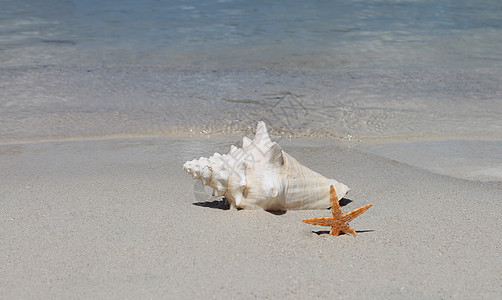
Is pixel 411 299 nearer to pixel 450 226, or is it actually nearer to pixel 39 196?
pixel 450 226

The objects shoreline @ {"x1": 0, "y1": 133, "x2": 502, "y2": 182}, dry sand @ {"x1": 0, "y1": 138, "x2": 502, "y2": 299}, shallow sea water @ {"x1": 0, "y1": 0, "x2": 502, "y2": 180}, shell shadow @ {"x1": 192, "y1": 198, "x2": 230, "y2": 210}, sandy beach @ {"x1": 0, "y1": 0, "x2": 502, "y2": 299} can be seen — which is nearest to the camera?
dry sand @ {"x1": 0, "y1": 138, "x2": 502, "y2": 299}

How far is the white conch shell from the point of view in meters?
2.90

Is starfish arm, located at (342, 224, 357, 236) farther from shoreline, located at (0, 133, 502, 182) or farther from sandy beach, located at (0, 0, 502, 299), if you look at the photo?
shoreline, located at (0, 133, 502, 182)

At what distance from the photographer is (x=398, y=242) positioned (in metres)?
2.63

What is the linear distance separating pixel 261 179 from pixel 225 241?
1.55ft

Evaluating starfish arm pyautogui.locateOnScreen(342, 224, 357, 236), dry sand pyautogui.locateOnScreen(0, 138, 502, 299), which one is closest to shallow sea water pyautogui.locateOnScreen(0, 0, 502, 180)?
dry sand pyautogui.locateOnScreen(0, 138, 502, 299)

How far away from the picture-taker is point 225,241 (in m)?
2.63

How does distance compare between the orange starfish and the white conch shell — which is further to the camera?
the white conch shell

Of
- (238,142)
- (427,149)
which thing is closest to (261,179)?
(238,142)

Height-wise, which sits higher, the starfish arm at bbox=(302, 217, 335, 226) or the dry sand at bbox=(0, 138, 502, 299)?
the starfish arm at bbox=(302, 217, 335, 226)

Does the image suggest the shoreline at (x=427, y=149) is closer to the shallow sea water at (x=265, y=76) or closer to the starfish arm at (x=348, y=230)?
the shallow sea water at (x=265, y=76)

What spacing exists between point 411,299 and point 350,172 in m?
1.81

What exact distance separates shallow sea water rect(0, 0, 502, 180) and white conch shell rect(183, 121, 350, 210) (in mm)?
1500

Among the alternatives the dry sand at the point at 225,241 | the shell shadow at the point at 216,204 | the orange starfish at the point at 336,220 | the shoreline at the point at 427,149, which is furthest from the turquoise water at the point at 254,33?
the orange starfish at the point at 336,220
